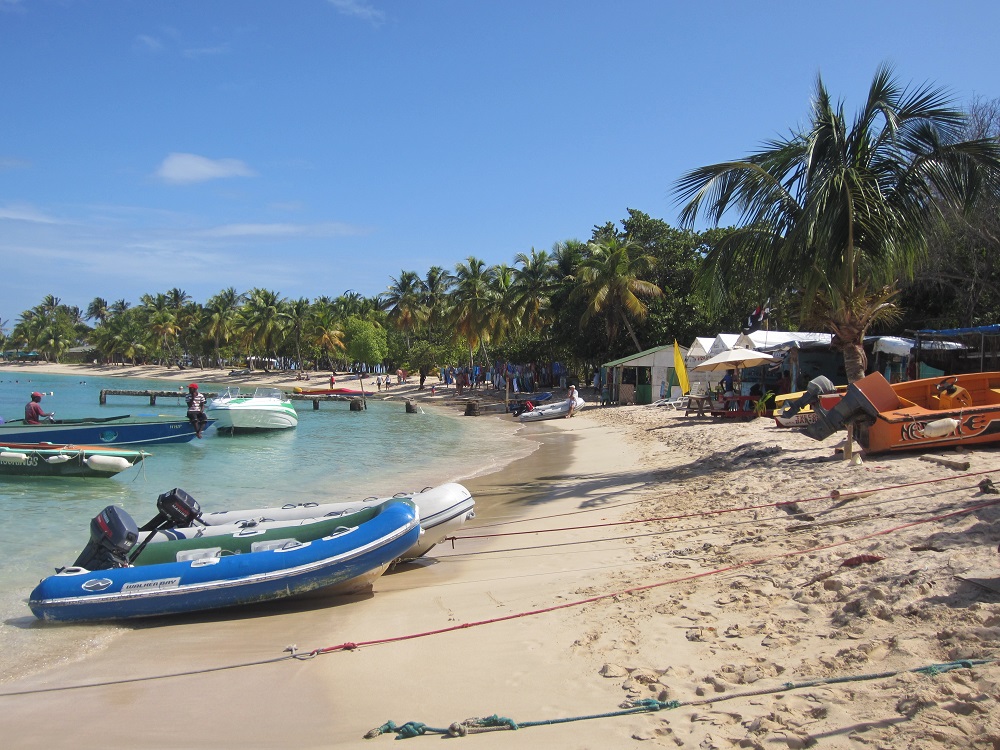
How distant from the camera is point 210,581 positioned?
6.51 m

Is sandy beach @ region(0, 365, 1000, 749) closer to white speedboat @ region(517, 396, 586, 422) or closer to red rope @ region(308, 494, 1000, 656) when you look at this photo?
red rope @ region(308, 494, 1000, 656)

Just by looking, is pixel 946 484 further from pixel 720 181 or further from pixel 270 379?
pixel 270 379

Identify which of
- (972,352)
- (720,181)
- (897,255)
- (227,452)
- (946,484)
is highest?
(720,181)

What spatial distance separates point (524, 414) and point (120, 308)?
113115mm

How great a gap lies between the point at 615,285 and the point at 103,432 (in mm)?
22570

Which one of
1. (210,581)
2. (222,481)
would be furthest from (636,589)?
(222,481)

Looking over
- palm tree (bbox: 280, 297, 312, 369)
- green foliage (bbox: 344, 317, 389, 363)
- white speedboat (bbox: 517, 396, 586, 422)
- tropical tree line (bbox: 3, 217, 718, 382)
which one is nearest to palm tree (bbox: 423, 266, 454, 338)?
tropical tree line (bbox: 3, 217, 718, 382)

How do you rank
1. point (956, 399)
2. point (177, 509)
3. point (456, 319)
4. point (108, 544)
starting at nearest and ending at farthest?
point (108, 544) → point (177, 509) → point (956, 399) → point (456, 319)

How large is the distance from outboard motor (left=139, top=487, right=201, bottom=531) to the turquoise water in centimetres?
145

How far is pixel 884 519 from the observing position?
260 inches

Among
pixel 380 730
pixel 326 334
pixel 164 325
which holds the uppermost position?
pixel 164 325

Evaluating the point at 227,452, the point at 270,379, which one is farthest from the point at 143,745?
the point at 270,379

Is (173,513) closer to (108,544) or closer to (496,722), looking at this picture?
(108,544)

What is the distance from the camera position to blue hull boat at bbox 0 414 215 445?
17.2 metres
